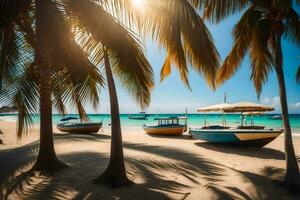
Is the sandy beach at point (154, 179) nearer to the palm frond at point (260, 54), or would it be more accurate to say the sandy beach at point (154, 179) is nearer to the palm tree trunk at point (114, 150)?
the palm tree trunk at point (114, 150)

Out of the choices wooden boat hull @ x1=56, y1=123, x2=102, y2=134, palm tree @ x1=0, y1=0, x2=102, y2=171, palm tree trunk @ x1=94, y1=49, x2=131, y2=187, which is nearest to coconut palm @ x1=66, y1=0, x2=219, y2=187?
palm tree trunk @ x1=94, y1=49, x2=131, y2=187

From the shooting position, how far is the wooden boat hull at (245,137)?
11.6m

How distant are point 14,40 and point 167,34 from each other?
15.3 ft

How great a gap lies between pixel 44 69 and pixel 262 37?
19.6ft

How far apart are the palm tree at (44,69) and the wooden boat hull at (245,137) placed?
25.4 ft

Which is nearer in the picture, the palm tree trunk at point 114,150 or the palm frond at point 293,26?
the palm tree trunk at point 114,150

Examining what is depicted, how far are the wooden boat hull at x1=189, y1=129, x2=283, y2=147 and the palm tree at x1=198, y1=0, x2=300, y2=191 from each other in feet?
13.7

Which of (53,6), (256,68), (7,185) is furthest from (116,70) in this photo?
(256,68)

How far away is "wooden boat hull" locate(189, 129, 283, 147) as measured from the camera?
11641 mm

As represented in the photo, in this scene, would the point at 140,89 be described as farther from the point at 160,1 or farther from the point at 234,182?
the point at 234,182

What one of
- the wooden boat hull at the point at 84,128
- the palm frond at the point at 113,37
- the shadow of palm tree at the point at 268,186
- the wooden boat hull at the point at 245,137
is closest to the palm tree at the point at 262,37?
the shadow of palm tree at the point at 268,186

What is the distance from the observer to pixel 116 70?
6.07 meters

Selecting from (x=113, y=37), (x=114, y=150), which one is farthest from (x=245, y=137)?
(x=113, y=37)

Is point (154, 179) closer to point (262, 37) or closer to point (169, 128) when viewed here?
point (262, 37)
